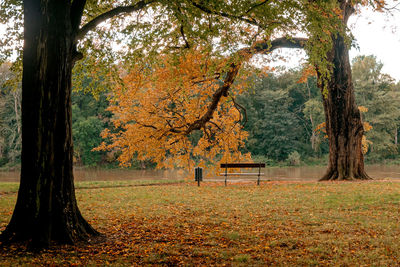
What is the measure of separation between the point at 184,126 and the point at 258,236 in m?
10.1

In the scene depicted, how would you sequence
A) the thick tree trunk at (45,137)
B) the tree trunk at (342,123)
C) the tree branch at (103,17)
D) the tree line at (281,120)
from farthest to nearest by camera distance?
1. the tree line at (281,120)
2. the tree trunk at (342,123)
3. the tree branch at (103,17)
4. the thick tree trunk at (45,137)

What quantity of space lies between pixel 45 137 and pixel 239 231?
3422 mm

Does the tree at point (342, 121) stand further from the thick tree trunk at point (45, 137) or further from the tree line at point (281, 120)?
the tree line at point (281, 120)

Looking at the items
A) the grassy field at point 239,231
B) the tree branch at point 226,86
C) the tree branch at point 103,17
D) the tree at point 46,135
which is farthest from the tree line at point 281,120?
the tree at point 46,135

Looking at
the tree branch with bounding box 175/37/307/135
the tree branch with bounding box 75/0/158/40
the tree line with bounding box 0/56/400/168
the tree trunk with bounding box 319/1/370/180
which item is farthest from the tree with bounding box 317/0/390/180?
the tree line with bounding box 0/56/400/168

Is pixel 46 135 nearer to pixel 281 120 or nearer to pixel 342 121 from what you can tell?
pixel 342 121

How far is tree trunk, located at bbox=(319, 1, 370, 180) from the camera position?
607 inches

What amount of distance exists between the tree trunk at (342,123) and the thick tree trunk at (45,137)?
Result: 41.6 feet

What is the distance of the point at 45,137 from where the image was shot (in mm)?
5148

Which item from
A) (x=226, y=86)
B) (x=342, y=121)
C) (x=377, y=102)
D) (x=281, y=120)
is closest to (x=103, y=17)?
(x=226, y=86)

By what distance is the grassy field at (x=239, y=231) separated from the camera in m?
4.61

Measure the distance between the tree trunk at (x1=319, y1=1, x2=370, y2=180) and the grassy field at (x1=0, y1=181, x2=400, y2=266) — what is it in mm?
4879

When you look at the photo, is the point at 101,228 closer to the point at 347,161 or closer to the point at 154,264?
the point at 154,264

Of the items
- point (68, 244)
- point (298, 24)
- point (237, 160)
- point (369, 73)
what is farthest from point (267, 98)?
point (68, 244)
